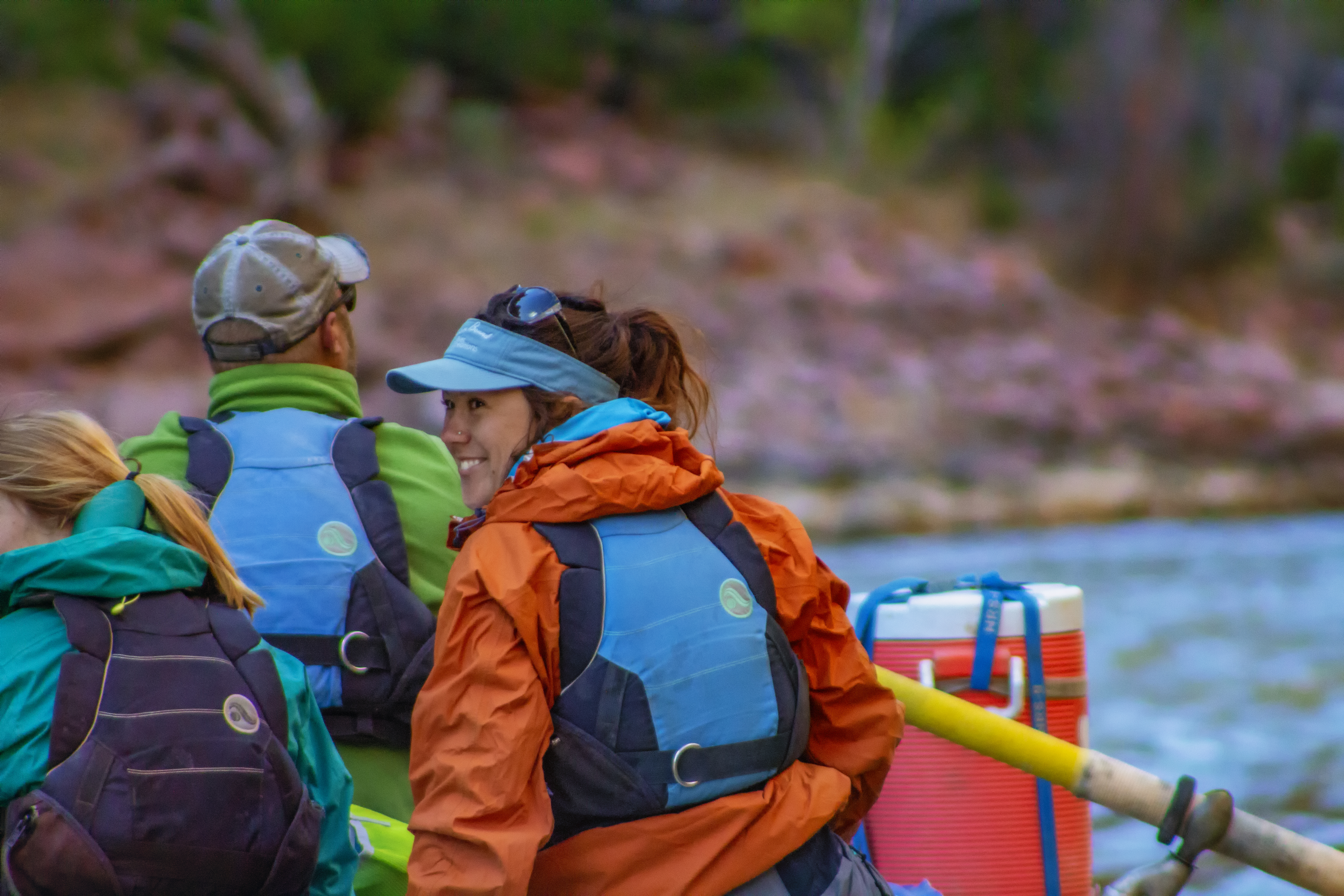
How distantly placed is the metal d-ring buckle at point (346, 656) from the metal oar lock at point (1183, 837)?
1195 mm

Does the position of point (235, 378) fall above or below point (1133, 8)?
below

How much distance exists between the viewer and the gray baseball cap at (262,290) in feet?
7.94

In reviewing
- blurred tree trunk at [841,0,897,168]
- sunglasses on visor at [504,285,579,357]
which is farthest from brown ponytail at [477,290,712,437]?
blurred tree trunk at [841,0,897,168]

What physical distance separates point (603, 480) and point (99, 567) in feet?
2.00

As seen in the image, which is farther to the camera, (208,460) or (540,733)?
(208,460)

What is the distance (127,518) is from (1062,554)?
1336 centimetres

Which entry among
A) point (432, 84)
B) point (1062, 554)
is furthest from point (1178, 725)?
point (432, 84)

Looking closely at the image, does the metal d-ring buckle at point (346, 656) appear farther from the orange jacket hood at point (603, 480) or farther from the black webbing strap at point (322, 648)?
the orange jacket hood at point (603, 480)

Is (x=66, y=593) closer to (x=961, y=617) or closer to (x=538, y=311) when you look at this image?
(x=538, y=311)

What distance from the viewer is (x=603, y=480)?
1.68m

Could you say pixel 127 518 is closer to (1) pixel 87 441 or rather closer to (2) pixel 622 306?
(1) pixel 87 441

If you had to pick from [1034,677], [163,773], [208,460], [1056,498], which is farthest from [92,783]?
[1056,498]

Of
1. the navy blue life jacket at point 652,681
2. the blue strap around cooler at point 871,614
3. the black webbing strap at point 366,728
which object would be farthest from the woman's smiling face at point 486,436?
the blue strap around cooler at point 871,614

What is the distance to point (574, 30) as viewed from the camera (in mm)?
29438
